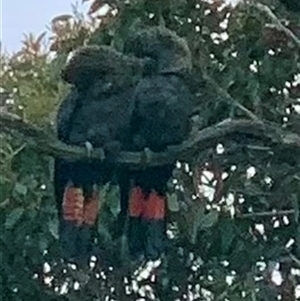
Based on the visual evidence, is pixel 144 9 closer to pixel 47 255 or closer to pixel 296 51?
pixel 296 51

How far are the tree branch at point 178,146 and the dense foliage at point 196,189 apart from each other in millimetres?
194

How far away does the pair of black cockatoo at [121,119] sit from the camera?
2.97m

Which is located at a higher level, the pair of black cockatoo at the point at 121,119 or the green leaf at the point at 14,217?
the pair of black cockatoo at the point at 121,119

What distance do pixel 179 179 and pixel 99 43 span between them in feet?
1.10

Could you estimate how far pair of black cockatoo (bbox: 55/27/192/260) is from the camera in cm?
297

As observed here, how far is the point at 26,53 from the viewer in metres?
3.37

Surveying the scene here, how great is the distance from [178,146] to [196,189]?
35 centimetres

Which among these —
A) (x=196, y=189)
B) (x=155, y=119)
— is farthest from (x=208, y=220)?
(x=155, y=119)

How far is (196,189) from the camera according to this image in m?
3.25

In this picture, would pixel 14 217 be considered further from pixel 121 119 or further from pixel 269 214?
pixel 269 214

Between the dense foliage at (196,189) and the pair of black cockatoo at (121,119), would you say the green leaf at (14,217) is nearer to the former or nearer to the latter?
the dense foliage at (196,189)

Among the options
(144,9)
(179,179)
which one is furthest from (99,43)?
(179,179)

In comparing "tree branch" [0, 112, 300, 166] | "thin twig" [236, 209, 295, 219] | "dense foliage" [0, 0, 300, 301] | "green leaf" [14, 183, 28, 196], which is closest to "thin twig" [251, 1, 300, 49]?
"dense foliage" [0, 0, 300, 301]

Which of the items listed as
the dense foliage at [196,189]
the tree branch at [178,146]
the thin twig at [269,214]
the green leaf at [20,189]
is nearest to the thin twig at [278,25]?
the dense foliage at [196,189]
